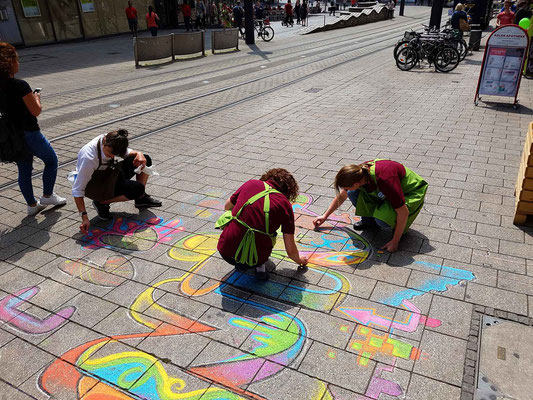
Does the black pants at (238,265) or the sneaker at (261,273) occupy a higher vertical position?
the black pants at (238,265)

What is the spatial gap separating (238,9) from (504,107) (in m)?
16.9

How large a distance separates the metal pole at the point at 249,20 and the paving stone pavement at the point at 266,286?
14.2 meters

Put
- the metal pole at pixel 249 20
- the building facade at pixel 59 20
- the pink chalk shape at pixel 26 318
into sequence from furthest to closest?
the metal pole at pixel 249 20, the building facade at pixel 59 20, the pink chalk shape at pixel 26 318

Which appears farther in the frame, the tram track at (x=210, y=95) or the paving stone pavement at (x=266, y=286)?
the tram track at (x=210, y=95)

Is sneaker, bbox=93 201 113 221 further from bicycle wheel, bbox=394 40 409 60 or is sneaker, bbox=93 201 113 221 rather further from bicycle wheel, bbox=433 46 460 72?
bicycle wheel, bbox=433 46 460 72

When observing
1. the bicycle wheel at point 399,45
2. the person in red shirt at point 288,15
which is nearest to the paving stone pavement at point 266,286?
the bicycle wheel at point 399,45

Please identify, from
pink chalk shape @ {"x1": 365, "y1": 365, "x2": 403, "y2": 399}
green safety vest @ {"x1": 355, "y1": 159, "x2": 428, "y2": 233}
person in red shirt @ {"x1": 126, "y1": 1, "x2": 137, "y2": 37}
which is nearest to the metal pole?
person in red shirt @ {"x1": 126, "y1": 1, "x2": 137, "y2": 37}

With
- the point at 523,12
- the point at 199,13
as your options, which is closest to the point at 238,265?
the point at 523,12

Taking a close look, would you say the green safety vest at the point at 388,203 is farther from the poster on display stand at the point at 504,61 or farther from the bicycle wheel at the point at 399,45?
Result: the bicycle wheel at the point at 399,45

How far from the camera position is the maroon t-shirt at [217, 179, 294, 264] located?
11.1 ft

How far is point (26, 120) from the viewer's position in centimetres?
462

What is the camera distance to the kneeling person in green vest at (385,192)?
382cm

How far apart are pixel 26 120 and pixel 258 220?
3017mm

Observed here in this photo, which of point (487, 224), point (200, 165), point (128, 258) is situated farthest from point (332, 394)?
point (200, 165)
